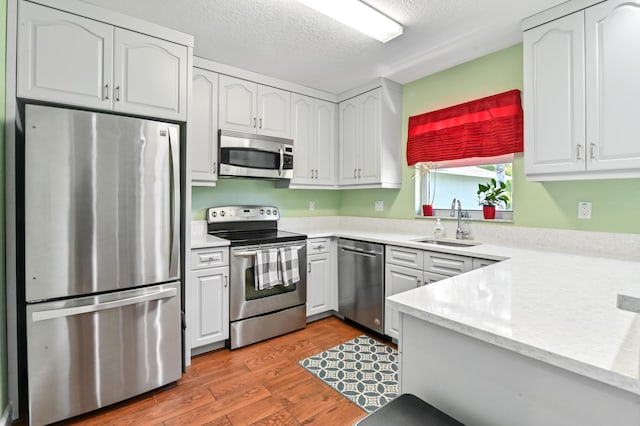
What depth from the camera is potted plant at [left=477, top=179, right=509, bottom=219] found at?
2.59 meters

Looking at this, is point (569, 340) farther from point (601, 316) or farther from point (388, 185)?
point (388, 185)

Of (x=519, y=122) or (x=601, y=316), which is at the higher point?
(x=519, y=122)

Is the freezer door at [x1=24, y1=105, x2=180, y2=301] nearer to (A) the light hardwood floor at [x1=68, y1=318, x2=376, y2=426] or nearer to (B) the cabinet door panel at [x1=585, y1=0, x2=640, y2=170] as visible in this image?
(A) the light hardwood floor at [x1=68, y1=318, x2=376, y2=426]

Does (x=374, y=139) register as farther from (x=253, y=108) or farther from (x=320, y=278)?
(x=320, y=278)

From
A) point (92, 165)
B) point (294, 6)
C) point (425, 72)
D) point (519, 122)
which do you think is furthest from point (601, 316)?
point (425, 72)

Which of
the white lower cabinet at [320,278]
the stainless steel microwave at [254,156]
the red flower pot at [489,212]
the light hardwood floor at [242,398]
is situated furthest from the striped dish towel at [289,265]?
the red flower pot at [489,212]

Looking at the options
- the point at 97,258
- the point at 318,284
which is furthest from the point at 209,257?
the point at 318,284

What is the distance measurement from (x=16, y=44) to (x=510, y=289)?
2671mm

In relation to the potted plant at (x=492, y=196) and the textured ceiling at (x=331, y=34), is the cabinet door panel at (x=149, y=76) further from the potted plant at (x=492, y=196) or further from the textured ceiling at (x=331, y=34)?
the potted plant at (x=492, y=196)

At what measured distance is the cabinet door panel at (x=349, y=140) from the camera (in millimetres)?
3453

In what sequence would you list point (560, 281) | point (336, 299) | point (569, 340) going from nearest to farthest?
1. point (569, 340)
2. point (560, 281)
3. point (336, 299)

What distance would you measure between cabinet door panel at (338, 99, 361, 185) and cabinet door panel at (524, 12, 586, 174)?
1662mm

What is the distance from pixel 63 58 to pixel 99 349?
1679mm

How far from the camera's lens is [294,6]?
78.5 inches
